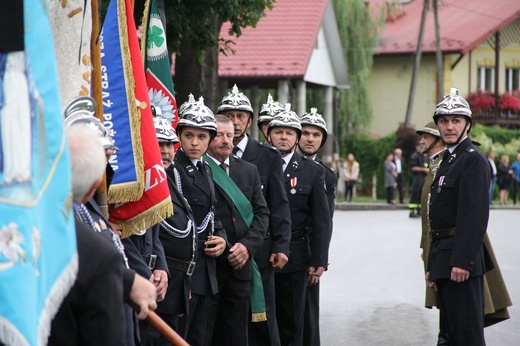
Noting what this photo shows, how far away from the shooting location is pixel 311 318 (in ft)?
30.7

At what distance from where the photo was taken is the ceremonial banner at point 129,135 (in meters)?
5.58

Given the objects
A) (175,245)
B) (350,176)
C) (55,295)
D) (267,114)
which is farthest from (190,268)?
(350,176)

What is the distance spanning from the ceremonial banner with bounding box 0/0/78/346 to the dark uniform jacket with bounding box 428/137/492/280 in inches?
188

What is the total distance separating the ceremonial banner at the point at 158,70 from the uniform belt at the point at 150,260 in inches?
63.1

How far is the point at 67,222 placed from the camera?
3.27 m

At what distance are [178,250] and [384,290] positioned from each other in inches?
284

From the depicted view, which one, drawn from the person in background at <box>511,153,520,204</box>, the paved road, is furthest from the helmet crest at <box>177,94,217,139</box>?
the person in background at <box>511,153,520,204</box>

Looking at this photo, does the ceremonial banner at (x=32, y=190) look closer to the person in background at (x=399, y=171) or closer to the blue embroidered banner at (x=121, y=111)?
the blue embroidered banner at (x=121, y=111)

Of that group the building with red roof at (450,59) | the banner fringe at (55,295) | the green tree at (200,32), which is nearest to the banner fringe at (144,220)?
the banner fringe at (55,295)

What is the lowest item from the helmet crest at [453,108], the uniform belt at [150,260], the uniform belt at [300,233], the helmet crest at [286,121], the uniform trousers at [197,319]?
the uniform trousers at [197,319]

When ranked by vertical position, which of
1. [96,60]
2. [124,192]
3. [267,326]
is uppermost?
[96,60]

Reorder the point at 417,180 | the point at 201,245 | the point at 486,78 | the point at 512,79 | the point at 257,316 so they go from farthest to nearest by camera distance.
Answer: the point at 512,79 → the point at 486,78 → the point at 417,180 → the point at 257,316 → the point at 201,245

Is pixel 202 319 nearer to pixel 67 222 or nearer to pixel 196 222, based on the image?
pixel 196 222

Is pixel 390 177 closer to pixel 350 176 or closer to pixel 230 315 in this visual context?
pixel 350 176
